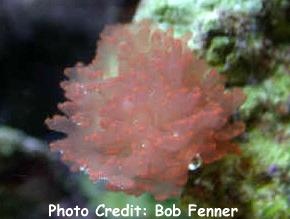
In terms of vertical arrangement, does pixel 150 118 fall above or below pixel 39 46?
below

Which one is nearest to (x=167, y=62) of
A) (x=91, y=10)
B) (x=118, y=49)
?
(x=118, y=49)

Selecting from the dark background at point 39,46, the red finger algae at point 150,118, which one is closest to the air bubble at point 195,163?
the red finger algae at point 150,118

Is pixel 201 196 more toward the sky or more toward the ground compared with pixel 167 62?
more toward the ground

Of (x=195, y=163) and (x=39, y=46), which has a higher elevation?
(x=39, y=46)

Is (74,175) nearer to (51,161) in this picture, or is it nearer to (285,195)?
(51,161)

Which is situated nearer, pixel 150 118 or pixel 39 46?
pixel 150 118

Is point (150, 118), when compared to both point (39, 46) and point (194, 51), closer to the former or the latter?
point (194, 51)

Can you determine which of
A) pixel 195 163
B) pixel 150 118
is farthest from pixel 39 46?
pixel 195 163
